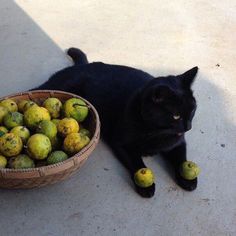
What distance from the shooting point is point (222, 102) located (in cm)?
246

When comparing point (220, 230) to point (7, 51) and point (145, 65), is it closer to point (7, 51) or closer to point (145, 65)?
point (145, 65)

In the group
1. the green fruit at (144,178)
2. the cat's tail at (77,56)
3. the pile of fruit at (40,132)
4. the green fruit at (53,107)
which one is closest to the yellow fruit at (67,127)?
the pile of fruit at (40,132)

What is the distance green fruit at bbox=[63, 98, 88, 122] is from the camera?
6.00 feet

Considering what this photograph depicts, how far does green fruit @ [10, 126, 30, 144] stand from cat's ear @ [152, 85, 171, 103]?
0.60 meters

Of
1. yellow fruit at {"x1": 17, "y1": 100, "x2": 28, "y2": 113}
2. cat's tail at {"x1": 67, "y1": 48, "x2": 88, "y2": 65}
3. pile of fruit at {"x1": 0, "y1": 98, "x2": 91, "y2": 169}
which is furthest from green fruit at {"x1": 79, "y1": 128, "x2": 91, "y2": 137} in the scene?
cat's tail at {"x1": 67, "y1": 48, "x2": 88, "y2": 65}

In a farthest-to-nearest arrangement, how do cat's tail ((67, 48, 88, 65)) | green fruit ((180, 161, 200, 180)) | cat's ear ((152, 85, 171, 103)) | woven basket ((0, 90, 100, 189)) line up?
1. cat's tail ((67, 48, 88, 65))
2. green fruit ((180, 161, 200, 180))
3. cat's ear ((152, 85, 171, 103))
4. woven basket ((0, 90, 100, 189))

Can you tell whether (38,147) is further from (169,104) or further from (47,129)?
(169,104)

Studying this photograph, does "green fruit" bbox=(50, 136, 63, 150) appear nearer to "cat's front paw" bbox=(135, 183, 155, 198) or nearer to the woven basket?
the woven basket

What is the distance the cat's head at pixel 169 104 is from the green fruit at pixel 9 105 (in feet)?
2.08

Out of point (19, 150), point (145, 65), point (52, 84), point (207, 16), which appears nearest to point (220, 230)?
point (19, 150)

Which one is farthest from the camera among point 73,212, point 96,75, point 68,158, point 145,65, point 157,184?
point 145,65

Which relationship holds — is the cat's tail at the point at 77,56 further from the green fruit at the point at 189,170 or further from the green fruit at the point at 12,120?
the green fruit at the point at 189,170

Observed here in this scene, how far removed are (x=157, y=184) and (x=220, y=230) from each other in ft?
1.22

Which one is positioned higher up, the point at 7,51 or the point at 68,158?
the point at 68,158
